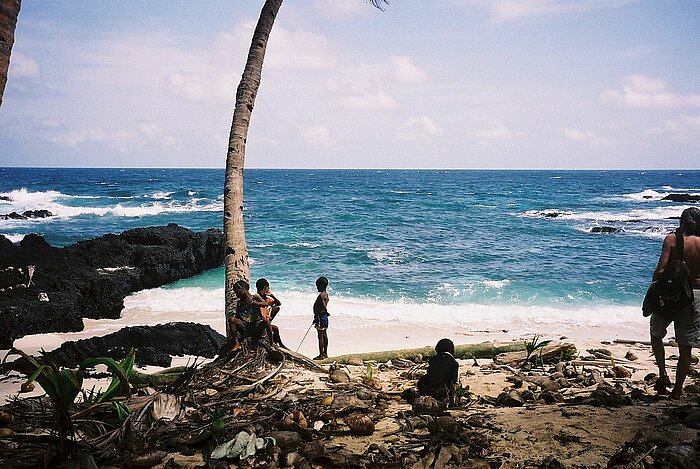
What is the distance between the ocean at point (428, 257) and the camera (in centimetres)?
1370

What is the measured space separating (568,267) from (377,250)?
25.5 feet

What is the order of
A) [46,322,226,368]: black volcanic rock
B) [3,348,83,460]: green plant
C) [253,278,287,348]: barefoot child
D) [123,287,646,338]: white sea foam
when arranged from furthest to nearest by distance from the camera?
[123,287,646,338]: white sea foam → [46,322,226,368]: black volcanic rock → [253,278,287,348]: barefoot child → [3,348,83,460]: green plant

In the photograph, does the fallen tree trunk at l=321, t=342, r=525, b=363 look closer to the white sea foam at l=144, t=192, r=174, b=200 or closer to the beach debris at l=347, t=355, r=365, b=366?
the beach debris at l=347, t=355, r=365, b=366

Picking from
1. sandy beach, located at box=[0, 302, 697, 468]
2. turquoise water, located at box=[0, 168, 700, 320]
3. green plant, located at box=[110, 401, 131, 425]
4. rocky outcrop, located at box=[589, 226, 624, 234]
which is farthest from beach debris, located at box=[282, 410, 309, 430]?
rocky outcrop, located at box=[589, 226, 624, 234]

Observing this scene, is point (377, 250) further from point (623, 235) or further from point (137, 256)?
point (623, 235)

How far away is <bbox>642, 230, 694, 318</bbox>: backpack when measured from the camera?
471 cm

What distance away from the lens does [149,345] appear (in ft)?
27.6

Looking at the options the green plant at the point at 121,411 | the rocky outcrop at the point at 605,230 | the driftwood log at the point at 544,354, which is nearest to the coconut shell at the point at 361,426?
the green plant at the point at 121,411

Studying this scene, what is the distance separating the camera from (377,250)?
77.4 ft

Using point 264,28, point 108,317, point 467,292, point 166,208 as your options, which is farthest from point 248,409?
point 166,208

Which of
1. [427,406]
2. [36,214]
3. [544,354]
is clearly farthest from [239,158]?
[36,214]

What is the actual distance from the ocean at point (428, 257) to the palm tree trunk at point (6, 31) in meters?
9.35

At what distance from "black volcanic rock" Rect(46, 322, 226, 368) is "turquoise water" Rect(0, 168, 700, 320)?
5.50 m

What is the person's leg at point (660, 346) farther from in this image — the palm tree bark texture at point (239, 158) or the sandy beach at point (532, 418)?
the palm tree bark texture at point (239, 158)
